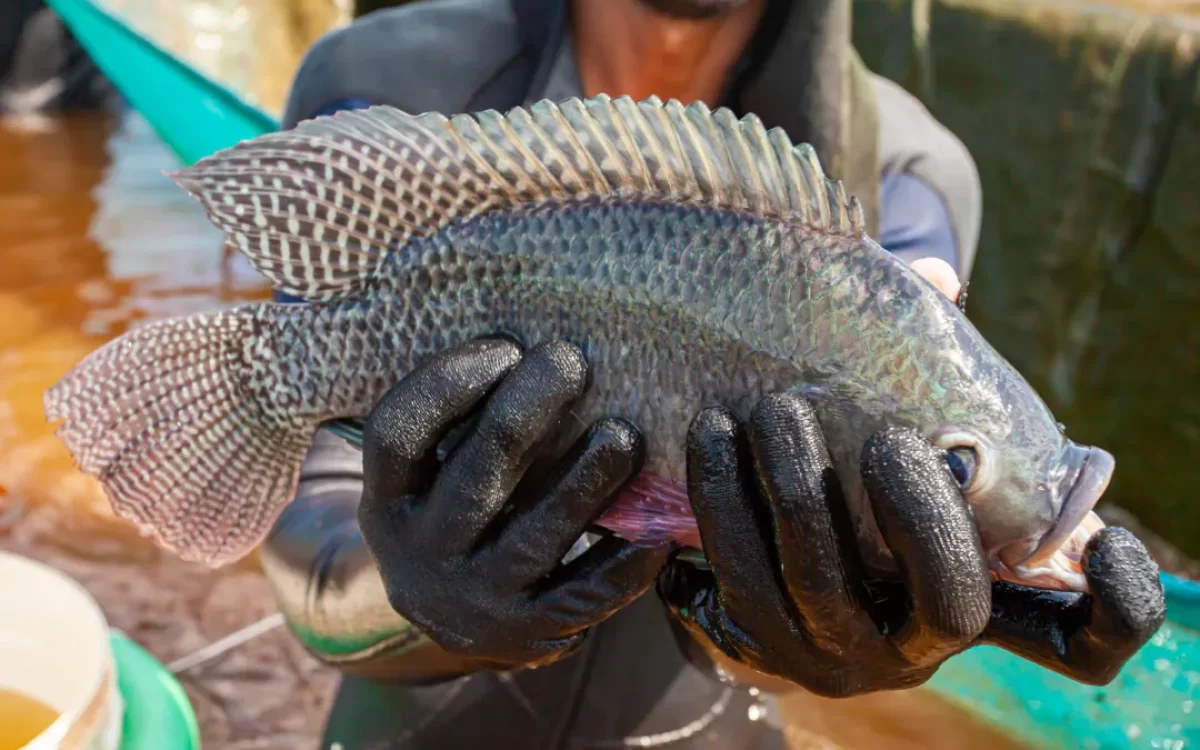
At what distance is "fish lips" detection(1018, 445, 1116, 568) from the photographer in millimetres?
1051

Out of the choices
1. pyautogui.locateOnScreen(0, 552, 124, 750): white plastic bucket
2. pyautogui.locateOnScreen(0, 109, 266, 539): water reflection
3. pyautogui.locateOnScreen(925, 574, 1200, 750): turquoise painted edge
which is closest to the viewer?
pyautogui.locateOnScreen(0, 552, 124, 750): white plastic bucket

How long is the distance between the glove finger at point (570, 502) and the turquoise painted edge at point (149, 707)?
1023 mm

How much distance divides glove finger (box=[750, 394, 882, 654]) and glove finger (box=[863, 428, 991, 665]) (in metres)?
0.05

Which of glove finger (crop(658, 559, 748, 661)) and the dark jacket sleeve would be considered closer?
glove finger (crop(658, 559, 748, 661))

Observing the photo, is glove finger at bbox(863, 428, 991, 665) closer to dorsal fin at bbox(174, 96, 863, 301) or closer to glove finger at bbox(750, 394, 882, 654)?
glove finger at bbox(750, 394, 882, 654)

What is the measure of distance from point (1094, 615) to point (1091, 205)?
14.1 ft

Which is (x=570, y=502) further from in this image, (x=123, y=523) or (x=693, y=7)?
(x=123, y=523)

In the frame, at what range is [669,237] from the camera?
1196 mm

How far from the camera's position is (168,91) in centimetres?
478

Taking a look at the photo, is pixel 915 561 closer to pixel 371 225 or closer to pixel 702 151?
pixel 702 151

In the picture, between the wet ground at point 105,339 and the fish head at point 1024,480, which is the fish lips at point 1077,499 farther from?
the wet ground at point 105,339

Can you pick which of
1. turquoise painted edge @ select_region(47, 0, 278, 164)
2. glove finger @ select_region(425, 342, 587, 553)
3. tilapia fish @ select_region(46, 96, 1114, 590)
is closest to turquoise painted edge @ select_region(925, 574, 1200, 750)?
tilapia fish @ select_region(46, 96, 1114, 590)

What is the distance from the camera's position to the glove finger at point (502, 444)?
3.92ft

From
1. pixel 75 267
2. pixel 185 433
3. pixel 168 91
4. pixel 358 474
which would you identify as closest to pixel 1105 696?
pixel 358 474
